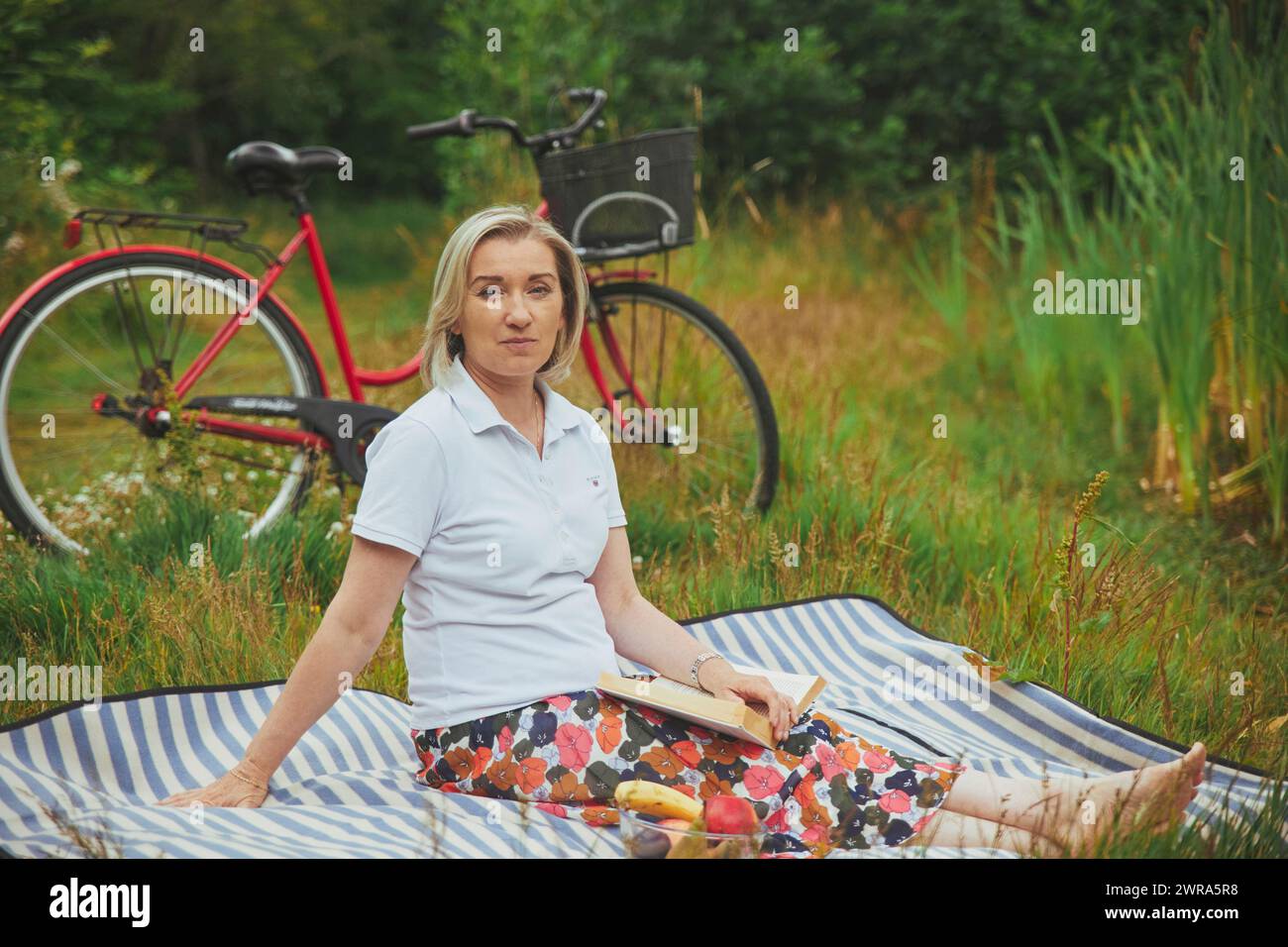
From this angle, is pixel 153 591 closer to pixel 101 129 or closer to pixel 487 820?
pixel 487 820

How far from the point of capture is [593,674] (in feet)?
7.80

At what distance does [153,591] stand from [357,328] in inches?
219

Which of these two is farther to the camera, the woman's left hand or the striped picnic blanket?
the woman's left hand

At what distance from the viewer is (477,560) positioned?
2.30 m

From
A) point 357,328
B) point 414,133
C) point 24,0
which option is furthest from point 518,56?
point 414,133

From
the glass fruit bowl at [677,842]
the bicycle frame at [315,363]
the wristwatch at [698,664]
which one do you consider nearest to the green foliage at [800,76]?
the bicycle frame at [315,363]

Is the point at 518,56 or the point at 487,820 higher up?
the point at 518,56

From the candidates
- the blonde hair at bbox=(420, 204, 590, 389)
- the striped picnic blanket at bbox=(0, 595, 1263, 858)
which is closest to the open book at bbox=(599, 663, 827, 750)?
the striped picnic blanket at bbox=(0, 595, 1263, 858)

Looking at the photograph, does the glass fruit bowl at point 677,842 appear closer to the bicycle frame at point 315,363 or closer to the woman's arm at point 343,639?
the woman's arm at point 343,639

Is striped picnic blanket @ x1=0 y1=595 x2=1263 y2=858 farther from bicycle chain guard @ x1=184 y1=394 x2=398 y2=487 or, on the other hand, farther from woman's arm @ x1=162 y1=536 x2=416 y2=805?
bicycle chain guard @ x1=184 y1=394 x2=398 y2=487

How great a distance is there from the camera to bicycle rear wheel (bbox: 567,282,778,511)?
4.02 m

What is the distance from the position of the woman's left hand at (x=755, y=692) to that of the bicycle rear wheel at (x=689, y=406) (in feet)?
5.39

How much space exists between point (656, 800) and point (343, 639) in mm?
596

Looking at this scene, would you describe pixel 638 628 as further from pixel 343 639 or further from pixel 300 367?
pixel 300 367
